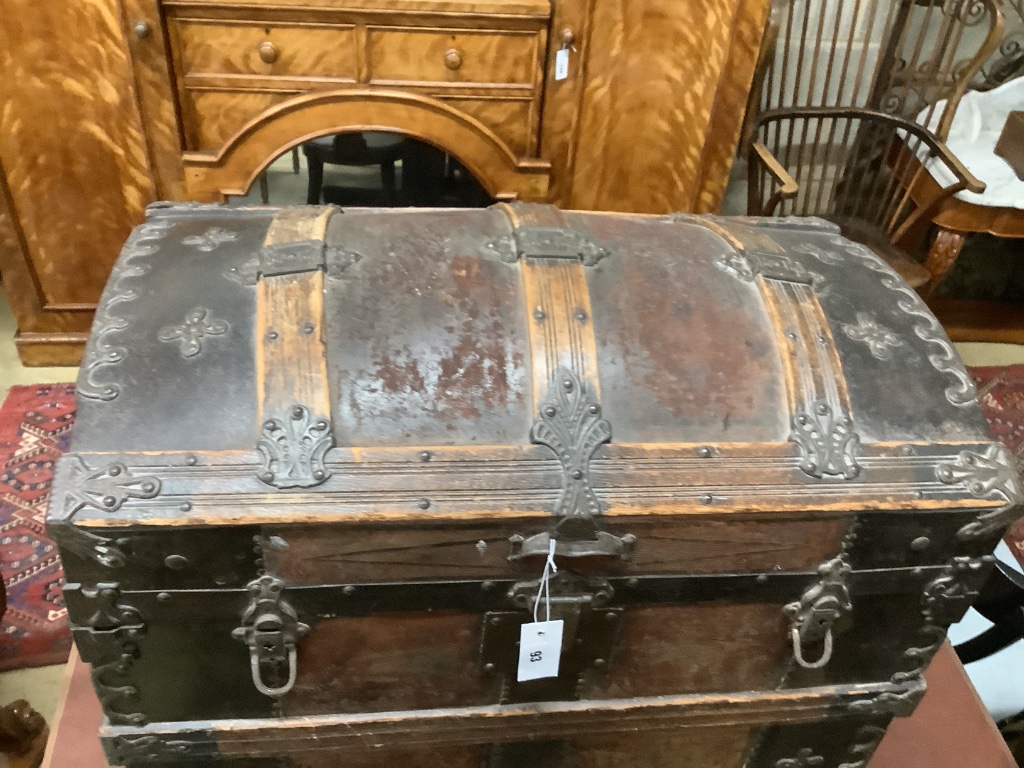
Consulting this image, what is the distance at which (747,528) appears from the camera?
1.20 m

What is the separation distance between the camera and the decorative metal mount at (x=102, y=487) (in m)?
1.05

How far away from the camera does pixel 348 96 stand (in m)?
2.13

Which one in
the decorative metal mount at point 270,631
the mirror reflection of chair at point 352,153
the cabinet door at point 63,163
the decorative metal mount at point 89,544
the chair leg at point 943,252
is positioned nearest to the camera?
the decorative metal mount at point 89,544

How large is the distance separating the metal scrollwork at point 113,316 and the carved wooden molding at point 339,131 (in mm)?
828

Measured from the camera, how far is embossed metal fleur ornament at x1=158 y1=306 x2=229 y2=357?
3.85 ft

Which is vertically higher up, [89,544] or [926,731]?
[89,544]

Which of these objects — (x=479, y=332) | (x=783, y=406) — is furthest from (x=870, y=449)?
(x=479, y=332)

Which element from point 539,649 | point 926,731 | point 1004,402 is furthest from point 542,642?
point 1004,402

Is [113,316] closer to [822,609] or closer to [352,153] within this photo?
[822,609]

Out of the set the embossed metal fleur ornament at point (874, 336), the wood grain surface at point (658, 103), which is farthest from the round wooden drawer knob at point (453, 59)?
the embossed metal fleur ornament at point (874, 336)

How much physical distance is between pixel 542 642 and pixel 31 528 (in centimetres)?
165

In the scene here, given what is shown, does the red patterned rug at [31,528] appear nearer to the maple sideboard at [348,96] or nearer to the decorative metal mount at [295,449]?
the maple sideboard at [348,96]

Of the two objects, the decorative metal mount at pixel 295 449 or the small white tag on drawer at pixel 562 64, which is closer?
the decorative metal mount at pixel 295 449

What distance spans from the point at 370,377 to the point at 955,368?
955 mm
